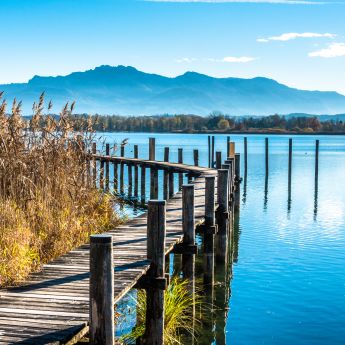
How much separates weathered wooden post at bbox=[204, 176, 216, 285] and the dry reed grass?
93.9 inches

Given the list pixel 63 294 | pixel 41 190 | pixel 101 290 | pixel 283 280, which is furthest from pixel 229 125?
pixel 101 290

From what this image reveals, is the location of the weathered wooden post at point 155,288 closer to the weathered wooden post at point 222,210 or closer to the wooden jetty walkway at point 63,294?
the wooden jetty walkway at point 63,294

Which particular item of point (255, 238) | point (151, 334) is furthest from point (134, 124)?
point (151, 334)

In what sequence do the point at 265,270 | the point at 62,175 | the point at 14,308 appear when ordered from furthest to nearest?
1. the point at 265,270
2. the point at 62,175
3. the point at 14,308

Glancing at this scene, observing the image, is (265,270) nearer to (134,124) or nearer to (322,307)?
(322,307)

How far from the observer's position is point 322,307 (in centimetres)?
1343

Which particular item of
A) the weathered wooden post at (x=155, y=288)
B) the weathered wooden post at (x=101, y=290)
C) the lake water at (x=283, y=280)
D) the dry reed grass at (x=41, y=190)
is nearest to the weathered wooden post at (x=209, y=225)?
the lake water at (x=283, y=280)

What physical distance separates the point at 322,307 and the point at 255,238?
8.44 metres

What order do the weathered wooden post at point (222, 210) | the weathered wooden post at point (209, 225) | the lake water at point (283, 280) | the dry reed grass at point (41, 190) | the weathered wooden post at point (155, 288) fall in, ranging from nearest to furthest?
the weathered wooden post at point (155, 288)
the dry reed grass at point (41, 190)
the lake water at point (283, 280)
the weathered wooden post at point (209, 225)
the weathered wooden post at point (222, 210)

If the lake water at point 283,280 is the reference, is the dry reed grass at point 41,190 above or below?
above

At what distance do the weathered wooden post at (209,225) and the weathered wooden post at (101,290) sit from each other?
7192 millimetres

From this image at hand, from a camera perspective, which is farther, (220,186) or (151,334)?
(220,186)

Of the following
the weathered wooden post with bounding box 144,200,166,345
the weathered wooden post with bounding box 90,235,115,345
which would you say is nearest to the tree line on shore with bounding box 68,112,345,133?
the weathered wooden post with bounding box 144,200,166,345

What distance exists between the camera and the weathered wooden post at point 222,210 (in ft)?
50.1
